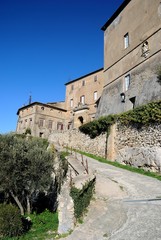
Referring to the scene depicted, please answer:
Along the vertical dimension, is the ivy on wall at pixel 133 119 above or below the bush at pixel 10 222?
above

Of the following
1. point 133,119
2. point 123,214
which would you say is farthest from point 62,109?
point 123,214

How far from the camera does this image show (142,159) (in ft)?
48.4

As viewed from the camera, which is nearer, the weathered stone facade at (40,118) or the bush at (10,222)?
the bush at (10,222)

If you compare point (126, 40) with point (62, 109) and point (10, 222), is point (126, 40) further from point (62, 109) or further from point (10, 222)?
point (62, 109)

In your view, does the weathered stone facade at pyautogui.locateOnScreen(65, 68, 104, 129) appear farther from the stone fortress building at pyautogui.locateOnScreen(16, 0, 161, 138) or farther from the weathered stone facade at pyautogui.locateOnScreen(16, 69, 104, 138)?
the stone fortress building at pyautogui.locateOnScreen(16, 0, 161, 138)

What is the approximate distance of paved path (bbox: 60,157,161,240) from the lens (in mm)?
5469

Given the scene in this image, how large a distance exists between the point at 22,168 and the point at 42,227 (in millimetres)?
3718

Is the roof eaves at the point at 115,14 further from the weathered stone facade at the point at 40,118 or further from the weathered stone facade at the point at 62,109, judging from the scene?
the weathered stone facade at the point at 40,118

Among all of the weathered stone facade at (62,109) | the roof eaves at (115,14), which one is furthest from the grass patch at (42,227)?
the weathered stone facade at (62,109)

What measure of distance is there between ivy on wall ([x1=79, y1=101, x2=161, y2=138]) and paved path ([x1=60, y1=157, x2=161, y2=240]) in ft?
19.0

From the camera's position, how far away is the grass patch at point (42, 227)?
8.71 meters

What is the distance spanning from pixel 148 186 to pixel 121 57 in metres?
17.7

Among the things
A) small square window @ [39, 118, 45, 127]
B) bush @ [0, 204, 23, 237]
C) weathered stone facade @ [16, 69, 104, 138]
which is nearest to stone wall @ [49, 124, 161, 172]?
bush @ [0, 204, 23, 237]

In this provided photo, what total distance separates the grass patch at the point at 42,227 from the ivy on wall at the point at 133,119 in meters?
8.69
